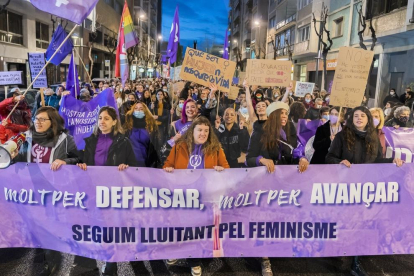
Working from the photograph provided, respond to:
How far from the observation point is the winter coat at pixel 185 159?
3826 mm

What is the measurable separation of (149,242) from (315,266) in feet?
6.14

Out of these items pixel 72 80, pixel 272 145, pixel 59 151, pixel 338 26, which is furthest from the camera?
pixel 338 26

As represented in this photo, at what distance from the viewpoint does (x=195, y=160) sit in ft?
12.6

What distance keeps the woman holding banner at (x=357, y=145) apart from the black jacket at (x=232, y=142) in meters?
1.60

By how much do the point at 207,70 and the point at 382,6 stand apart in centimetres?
1852

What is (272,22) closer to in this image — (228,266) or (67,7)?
(67,7)

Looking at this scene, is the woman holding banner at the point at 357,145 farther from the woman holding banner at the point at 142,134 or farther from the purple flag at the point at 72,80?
the purple flag at the point at 72,80

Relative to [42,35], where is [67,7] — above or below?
below

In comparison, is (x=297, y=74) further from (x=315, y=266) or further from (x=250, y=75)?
(x=315, y=266)

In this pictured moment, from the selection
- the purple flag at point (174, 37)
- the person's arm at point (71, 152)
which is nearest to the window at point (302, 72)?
the purple flag at point (174, 37)

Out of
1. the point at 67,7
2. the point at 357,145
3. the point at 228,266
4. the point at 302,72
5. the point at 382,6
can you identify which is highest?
the point at 382,6

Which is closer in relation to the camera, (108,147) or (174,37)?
(108,147)

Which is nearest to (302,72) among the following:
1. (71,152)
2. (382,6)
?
(382,6)

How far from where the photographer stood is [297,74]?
3741cm
